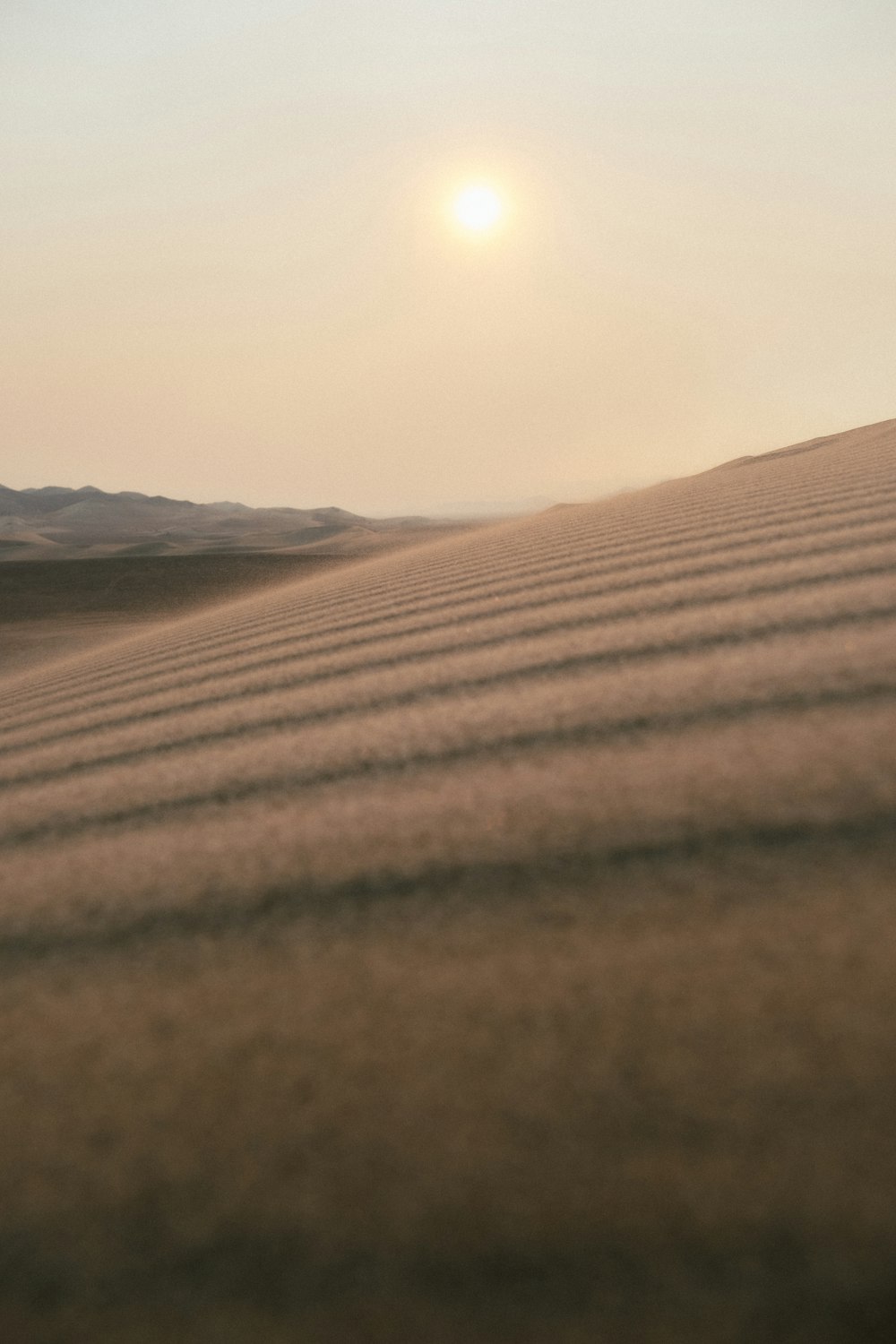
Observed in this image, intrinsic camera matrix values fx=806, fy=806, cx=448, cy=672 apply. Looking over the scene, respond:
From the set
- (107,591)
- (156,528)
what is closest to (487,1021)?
(107,591)

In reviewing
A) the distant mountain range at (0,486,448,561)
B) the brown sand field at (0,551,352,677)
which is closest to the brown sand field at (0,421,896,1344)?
the brown sand field at (0,551,352,677)

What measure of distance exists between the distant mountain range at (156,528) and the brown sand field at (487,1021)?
10.2 m

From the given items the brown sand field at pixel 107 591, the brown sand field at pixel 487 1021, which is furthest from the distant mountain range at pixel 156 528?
the brown sand field at pixel 487 1021

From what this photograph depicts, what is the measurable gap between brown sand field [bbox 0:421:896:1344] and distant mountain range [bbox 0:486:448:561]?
10.2 m

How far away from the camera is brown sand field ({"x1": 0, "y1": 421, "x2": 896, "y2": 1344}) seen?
422mm

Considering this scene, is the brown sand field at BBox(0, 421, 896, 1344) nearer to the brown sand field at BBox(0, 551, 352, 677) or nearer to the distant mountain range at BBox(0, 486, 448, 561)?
the brown sand field at BBox(0, 551, 352, 677)

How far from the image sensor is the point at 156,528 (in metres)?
40.7

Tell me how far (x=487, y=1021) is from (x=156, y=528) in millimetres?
43368

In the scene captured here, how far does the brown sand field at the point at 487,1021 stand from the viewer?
422 mm

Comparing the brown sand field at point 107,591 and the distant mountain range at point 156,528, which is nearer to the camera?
the brown sand field at point 107,591

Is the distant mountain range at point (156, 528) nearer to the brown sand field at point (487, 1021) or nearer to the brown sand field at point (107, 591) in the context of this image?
the brown sand field at point (107, 591)

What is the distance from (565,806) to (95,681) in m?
1.76

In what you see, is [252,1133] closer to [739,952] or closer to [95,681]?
[739,952]

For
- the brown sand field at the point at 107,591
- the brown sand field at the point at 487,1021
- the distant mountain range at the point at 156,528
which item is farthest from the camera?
the distant mountain range at the point at 156,528
